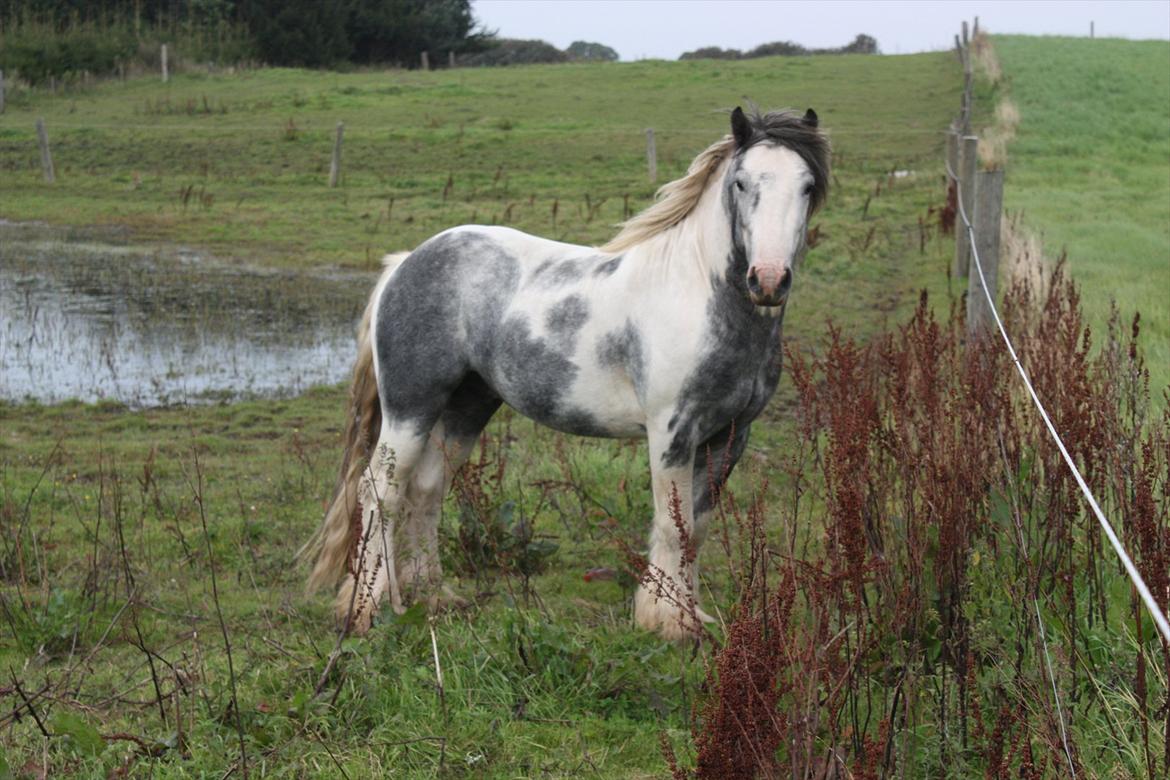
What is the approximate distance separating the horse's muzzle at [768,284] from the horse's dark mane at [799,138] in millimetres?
484

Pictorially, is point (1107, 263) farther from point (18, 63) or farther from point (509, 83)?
point (18, 63)

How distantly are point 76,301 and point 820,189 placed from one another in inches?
418

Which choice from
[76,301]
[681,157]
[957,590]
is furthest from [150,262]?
[957,590]

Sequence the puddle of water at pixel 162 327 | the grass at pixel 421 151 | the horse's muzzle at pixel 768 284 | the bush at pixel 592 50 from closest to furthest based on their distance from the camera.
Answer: the horse's muzzle at pixel 768 284 → the puddle of water at pixel 162 327 → the grass at pixel 421 151 → the bush at pixel 592 50

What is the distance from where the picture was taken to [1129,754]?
10.4 ft

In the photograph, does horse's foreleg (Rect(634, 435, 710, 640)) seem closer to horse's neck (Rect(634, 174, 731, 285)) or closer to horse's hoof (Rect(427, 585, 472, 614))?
horse's neck (Rect(634, 174, 731, 285))

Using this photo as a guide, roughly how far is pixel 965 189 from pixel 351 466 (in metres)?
8.04

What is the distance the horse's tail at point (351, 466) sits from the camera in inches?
217

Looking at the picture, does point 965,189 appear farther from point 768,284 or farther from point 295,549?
point 768,284

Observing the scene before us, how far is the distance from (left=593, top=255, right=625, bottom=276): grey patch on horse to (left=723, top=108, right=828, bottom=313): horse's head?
1.92 feet

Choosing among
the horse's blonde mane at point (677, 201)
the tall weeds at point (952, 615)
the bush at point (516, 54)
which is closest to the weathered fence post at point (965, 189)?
the horse's blonde mane at point (677, 201)

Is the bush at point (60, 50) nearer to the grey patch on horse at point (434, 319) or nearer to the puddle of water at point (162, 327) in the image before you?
the puddle of water at point (162, 327)

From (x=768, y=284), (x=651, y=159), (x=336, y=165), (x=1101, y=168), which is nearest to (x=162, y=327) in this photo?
(x=768, y=284)

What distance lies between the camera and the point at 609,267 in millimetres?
5102
